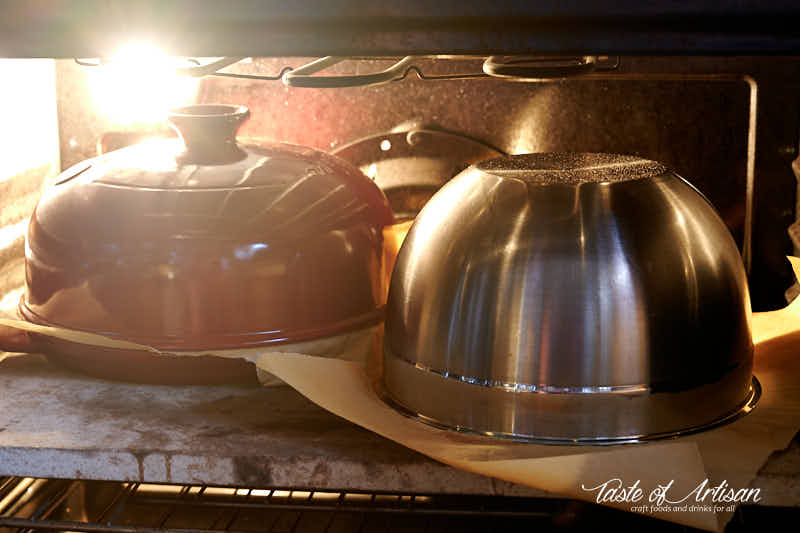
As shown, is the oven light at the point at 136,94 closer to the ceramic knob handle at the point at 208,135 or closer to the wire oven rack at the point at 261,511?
the ceramic knob handle at the point at 208,135

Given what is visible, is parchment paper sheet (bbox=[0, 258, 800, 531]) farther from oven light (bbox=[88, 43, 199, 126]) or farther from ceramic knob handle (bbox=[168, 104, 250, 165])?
oven light (bbox=[88, 43, 199, 126])

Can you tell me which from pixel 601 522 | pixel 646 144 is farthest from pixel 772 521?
pixel 646 144

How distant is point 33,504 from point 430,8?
99 centimetres

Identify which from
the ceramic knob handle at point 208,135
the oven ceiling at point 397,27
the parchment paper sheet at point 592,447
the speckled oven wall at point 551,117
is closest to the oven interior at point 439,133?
the speckled oven wall at point 551,117

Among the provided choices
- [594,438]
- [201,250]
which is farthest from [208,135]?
[594,438]

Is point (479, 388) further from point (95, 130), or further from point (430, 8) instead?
point (95, 130)

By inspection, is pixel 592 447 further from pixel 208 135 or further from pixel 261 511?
pixel 261 511

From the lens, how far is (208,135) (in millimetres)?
946

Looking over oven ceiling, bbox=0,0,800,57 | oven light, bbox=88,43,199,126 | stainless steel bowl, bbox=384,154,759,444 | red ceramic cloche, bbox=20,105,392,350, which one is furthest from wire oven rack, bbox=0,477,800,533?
oven ceiling, bbox=0,0,800,57

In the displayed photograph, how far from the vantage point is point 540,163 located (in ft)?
2.62

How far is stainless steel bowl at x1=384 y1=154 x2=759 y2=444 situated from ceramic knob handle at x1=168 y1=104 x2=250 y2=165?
30cm

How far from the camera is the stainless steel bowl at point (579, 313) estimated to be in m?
0.68

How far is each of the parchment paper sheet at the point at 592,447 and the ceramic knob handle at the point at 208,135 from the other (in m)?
0.22

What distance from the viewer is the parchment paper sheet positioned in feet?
2.13
